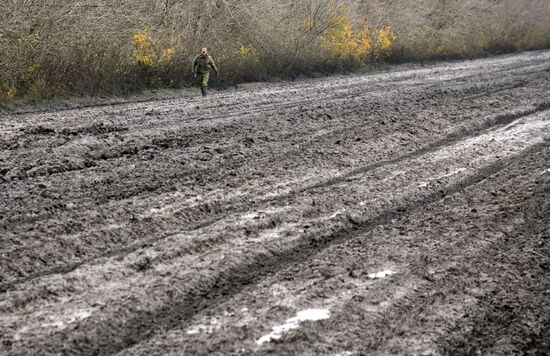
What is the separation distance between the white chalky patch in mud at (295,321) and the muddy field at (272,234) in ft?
0.05

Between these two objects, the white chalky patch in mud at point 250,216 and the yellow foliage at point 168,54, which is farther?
the yellow foliage at point 168,54

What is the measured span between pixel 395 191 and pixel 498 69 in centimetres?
1411

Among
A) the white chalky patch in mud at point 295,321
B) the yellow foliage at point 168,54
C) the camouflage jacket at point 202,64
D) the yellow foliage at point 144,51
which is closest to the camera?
the white chalky patch in mud at point 295,321

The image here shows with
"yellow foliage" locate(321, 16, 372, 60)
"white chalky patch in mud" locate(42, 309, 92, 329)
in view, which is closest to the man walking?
"yellow foliage" locate(321, 16, 372, 60)

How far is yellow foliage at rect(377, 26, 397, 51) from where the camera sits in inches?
880

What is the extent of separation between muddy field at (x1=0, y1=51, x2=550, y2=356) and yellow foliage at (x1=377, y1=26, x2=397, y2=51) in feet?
37.5

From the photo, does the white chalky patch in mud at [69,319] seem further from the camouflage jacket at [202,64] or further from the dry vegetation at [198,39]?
the camouflage jacket at [202,64]

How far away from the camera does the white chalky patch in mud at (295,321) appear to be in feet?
13.9

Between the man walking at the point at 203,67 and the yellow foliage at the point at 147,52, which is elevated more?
the yellow foliage at the point at 147,52

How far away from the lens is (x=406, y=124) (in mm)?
10938

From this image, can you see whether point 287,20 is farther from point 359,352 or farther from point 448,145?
point 359,352

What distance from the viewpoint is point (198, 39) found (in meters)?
17.1

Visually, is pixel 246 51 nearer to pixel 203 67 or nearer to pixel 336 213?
pixel 203 67

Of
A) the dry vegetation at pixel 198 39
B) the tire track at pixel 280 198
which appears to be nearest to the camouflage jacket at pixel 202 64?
the dry vegetation at pixel 198 39
